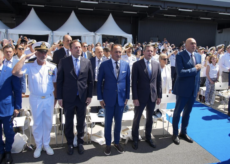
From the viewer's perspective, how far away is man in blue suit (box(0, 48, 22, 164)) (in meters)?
2.79

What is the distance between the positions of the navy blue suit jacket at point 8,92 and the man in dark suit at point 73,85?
0.65 m

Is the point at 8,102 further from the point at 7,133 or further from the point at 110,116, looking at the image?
the point at 110,116

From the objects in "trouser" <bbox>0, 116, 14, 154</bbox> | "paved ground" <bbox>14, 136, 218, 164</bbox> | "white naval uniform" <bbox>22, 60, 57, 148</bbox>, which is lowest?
"paved ground" <bbox>14, 136, 218, 164</bbox>

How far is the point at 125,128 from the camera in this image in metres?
4.05

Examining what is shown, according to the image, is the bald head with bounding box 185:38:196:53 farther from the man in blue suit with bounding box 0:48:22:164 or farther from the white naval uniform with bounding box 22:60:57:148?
the man in blue suit with bounding box 0:48:22:164

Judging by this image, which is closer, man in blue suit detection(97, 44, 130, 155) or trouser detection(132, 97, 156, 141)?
man in blue suit detection(97, 44, 130, 155)

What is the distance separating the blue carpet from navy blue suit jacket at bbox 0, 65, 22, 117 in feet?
11.8

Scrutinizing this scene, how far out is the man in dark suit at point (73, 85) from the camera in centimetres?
307

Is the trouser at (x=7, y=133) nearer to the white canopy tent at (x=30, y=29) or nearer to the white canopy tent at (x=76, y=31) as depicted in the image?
the white canopy tent at (x=30, y=29)

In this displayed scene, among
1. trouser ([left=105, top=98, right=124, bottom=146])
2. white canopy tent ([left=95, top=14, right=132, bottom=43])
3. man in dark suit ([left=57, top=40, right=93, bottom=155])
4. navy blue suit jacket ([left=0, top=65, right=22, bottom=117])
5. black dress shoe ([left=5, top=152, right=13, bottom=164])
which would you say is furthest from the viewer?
white canopy tent ([left=95, top=14, right=132, bottom=43])

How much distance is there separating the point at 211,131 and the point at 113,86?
2850 mm

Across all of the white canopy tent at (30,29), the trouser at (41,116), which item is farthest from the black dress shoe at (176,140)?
the white canopy tent at (30,29)

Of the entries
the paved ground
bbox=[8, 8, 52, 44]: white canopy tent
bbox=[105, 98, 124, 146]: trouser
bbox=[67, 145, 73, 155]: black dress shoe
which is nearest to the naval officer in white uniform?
the paved ground

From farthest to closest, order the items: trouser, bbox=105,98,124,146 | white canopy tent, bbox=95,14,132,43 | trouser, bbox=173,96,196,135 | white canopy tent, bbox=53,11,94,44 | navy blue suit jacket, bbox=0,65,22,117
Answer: white canopy tent, bbox=95,14,132,43, white canopy tent, bbox=53,11,94,44, trouser, bbox=173,96,196,135, trouser, bbox=105,98,124,146, navy blue suit jacket, bbox=0,65,22,117
